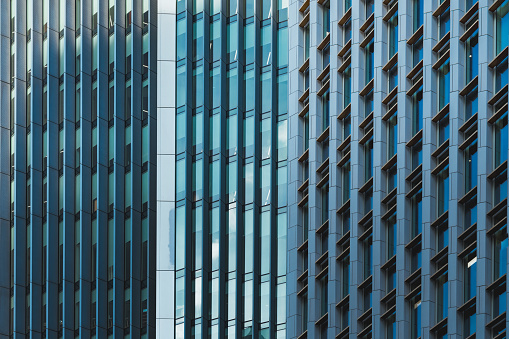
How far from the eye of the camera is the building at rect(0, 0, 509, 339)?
192ft

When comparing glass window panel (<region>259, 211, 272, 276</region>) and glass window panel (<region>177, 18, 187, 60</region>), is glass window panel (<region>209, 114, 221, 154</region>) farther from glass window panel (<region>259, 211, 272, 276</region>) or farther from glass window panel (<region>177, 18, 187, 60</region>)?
glass window panel (<region>259, 211, 272, 276</region>)

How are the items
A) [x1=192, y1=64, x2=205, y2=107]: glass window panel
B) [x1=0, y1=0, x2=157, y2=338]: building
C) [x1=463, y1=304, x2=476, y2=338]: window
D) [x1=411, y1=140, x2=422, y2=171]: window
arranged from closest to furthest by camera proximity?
[x1=463, y1=304, x2=476, y2=338]: window < [x1=411, y1=140, x2=422, y2=171]: window < [x1=192, y1=64, x2=205, y2=107]: glass window panel < [x1=0, y1=0, x2=157, y2=338]: building

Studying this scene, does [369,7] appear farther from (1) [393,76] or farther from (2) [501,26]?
(2) [501,26]

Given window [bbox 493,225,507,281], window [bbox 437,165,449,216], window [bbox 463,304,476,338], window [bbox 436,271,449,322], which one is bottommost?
window [bbox 463,304,476,338]

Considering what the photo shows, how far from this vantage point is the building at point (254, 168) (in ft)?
192

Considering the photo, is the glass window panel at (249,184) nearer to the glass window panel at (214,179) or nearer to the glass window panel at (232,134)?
the glass window panel at (232,134)

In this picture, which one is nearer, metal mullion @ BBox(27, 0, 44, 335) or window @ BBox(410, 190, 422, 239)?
window @ BBox(410, 190, 422, 239)

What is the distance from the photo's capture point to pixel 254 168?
70812mm

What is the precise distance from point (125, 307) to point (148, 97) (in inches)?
424

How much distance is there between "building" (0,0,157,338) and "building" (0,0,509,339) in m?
0.10

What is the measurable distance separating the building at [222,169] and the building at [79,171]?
170 centimetres

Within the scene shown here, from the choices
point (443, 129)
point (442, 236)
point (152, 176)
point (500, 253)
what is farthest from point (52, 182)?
point (500, 253)

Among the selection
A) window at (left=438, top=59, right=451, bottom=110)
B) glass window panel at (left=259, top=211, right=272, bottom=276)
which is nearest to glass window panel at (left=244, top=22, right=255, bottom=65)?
glass window panel at (left=259, top=211, right=272, bottom=276)

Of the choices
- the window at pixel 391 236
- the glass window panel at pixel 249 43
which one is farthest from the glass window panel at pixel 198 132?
the window at pixel 391 236
